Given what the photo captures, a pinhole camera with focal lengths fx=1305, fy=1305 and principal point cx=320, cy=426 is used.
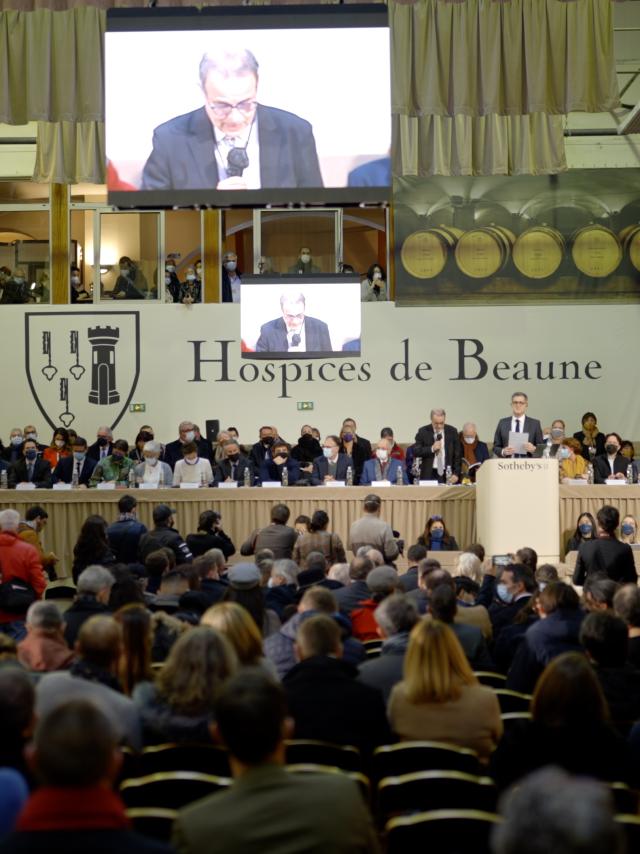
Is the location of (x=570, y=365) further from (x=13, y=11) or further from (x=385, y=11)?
(x=13, y=11)

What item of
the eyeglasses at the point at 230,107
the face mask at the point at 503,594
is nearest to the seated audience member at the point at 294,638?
the face mask at the point at 503,594

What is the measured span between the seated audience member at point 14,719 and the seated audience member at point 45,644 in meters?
1.83

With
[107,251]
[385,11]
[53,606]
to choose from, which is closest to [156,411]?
[107,251]

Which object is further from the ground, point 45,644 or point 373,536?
point 373,536

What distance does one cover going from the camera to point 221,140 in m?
11.4

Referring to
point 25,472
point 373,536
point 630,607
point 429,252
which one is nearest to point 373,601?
point 630,607

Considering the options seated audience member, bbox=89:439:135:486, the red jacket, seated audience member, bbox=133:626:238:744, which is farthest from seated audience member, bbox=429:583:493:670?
seated audience member, bbox=89:439:135:486

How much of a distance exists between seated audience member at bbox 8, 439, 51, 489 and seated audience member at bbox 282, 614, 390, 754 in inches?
364

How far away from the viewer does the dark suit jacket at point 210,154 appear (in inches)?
444

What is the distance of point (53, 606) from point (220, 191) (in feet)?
22.1

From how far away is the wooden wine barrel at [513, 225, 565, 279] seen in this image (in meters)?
17.2

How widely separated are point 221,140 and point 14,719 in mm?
8741

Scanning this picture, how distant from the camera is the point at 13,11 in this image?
13227mm

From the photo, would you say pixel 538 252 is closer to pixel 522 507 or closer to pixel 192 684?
pixel 522 507
